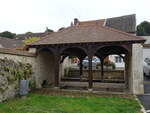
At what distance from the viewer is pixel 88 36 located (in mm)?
11938

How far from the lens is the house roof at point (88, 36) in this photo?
10828 millimetres

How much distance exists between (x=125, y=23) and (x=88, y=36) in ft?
47.9

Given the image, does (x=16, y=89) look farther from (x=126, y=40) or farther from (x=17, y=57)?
(x=126, y=40)

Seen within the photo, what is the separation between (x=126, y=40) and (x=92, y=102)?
4.53 meters

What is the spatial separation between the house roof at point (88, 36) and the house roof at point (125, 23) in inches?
434

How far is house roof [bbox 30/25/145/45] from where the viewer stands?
35.5 ft

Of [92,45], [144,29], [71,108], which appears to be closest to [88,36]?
[92,45]

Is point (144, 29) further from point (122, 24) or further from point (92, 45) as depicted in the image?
point (92, 45)

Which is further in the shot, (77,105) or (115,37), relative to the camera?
(115,37)

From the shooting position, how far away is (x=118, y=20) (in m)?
26.7

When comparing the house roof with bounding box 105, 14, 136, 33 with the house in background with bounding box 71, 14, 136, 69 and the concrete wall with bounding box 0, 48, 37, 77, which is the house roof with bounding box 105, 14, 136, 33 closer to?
the house in background with bounding box 71, 14, 136, 69

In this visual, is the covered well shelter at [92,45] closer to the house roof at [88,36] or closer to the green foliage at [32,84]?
the house roof at [88,36]

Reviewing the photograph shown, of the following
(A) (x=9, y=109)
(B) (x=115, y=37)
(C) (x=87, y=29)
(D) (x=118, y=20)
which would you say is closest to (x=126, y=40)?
(B) (x=115, y=37)

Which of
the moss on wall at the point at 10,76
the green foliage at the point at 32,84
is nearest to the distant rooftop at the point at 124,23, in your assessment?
the green foliage at the point at 32,84
